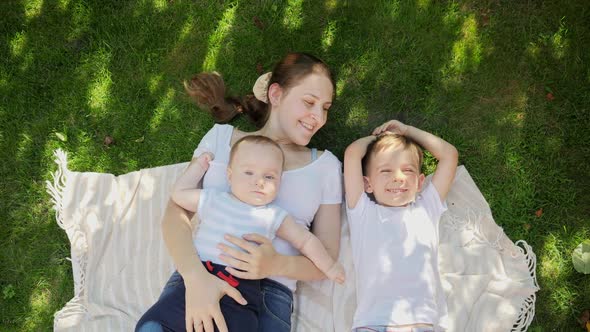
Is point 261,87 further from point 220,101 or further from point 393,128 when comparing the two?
point 393,128

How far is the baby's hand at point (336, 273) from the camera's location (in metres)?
3.68

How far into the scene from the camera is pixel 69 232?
4.30 metres

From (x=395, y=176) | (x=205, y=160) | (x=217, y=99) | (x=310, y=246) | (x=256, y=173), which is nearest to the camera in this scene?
(x=256, y=173)

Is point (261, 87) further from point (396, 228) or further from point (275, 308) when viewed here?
point (275, 308)

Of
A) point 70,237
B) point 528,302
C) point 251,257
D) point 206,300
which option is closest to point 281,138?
point 251,257

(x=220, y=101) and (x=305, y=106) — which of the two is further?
(x=220, y=101)

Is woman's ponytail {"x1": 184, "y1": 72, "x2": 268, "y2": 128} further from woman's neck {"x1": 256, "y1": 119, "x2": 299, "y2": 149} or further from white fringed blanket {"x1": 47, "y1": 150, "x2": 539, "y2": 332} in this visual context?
white fringed blanket {"x1": 47, "y1": 150, "x2": 539, "y2": 332}

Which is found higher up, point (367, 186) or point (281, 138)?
point (281, 138)

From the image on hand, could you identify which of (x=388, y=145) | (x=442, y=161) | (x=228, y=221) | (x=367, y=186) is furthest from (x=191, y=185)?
(x=442, y=161)

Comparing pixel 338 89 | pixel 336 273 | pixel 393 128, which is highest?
pixel 338 89

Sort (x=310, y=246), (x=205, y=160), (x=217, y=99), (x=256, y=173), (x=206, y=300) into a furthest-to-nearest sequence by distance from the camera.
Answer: (x=217, y=99)
(x=205, y=160)
(x=310, y=246)
(x=256, y=173)
(x=206, y=300)

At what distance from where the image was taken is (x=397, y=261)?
3.68 meters

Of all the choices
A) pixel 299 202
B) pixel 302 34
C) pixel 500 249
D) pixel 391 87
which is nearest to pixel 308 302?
pixel 299 202

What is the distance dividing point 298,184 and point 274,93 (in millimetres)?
733
